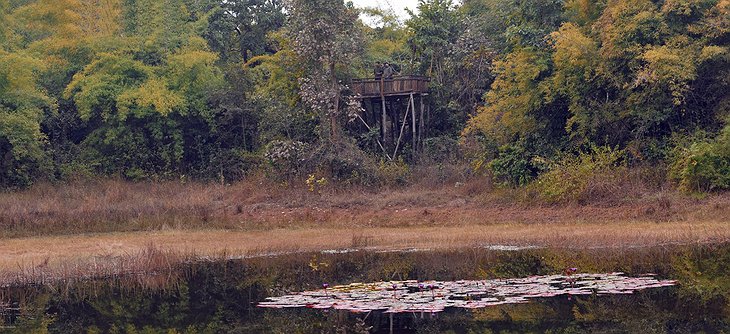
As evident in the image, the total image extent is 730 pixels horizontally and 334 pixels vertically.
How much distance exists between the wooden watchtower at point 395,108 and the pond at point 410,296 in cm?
1665

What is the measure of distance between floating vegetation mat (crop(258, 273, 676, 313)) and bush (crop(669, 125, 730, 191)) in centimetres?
1156

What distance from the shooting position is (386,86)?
39688 millimetres

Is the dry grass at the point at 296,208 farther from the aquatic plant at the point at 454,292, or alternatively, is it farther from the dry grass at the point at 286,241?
the aquatic plant at the point at 454,292

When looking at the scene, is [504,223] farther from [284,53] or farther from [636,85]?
[284,53]

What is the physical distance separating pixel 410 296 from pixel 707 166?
16.2m

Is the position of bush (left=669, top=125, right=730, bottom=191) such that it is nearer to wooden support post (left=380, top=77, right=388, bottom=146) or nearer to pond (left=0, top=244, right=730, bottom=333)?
pond (left=0, top=244, right=730, bottom=333)

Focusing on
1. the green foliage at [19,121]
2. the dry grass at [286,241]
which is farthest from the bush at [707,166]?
the green foliage at [19,121]

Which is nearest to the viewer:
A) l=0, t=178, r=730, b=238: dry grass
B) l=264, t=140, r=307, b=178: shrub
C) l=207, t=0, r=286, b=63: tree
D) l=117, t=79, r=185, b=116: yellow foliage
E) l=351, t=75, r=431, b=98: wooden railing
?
l=0, t=178, r=730, b=238: dry grass

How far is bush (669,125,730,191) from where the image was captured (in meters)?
28.8

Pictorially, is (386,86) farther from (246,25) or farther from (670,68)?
(246,25)

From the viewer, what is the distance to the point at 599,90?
33.4 meters

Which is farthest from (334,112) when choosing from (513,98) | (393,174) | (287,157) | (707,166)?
(707,166)

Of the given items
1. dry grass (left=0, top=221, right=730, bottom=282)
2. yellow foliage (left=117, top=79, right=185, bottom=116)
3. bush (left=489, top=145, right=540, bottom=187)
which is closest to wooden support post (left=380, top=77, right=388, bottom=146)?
bush (left=489, top=145, right=540, bottom=187)

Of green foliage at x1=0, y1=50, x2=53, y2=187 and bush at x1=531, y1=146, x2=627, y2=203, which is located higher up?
green foliage at x1=0, y1=50, x2=53, y2=187
